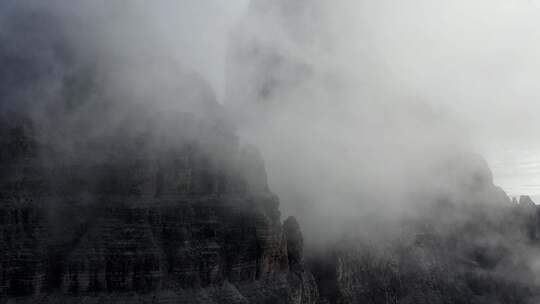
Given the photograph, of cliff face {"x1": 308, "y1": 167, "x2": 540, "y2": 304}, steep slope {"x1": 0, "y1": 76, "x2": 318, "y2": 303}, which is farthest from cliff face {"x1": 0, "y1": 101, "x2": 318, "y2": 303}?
cliff face {"x1": 308, "y1": 167, "x2": 540, "y2": 304}

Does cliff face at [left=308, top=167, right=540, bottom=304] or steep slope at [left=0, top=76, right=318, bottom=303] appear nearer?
steep slope at [left=0, top=76, right=318, bottom=303]

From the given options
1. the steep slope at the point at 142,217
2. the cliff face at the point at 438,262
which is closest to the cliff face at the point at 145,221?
the steep slope at the point at 142,217

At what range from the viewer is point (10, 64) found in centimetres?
12744

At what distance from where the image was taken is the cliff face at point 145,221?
111 m

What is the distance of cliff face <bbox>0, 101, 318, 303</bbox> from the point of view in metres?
111

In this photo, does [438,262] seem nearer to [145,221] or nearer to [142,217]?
[145,221]

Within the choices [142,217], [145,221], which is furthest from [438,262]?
[142,217]

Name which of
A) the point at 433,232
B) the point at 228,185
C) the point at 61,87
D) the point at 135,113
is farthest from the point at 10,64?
the point at 433,232

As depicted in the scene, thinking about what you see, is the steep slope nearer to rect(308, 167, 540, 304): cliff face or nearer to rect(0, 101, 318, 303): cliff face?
rect(0, 101, 318, 303): cliff face

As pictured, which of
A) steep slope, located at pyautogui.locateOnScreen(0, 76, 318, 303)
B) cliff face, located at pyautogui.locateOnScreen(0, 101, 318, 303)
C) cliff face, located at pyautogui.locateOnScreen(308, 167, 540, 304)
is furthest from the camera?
cliff face, located at pyautogui.locateOnScreen(308, 167, 540, 304)

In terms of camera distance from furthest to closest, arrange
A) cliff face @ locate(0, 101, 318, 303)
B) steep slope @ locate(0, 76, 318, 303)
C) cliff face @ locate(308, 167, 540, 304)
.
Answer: cliff face @ locate(308, 167, 540, 304), steep slope @ locate(0, 76, 318, 303), cliff face @ locate(0, 101, 318, 303)

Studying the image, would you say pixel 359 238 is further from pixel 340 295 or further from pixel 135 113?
pixel 135 113

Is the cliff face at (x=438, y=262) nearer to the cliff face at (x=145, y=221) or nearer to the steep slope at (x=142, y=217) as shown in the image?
the cliff face at (x=145, y=221)

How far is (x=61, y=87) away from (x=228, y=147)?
119 feet
